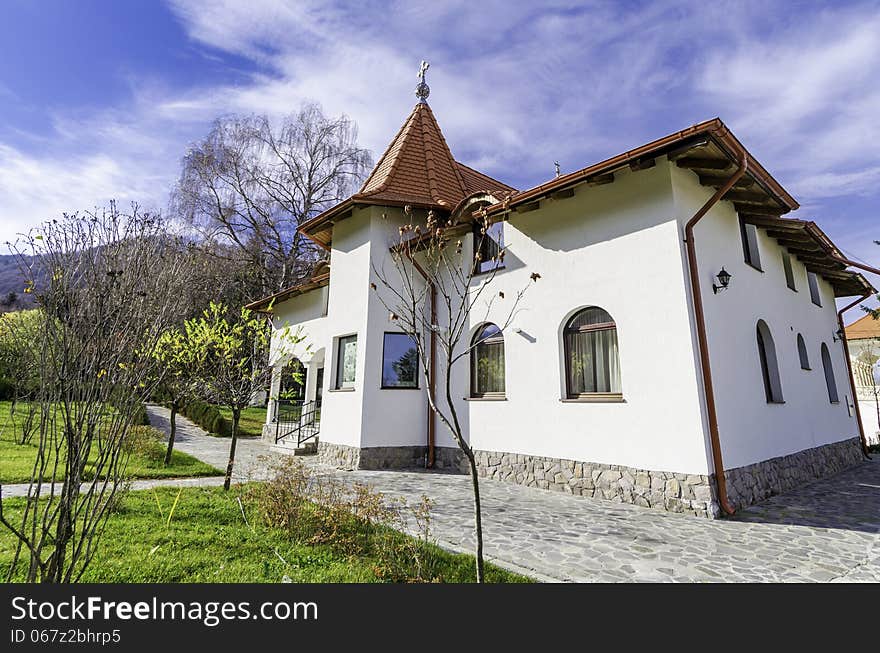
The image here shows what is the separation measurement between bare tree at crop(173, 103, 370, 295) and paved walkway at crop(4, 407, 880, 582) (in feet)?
46.1

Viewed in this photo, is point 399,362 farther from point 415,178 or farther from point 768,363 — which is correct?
point 768,363

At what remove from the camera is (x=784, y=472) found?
755cm

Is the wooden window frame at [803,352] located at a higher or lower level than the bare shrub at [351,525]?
higher

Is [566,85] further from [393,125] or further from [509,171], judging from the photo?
[393,125]

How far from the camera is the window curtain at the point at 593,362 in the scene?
709 centimetres

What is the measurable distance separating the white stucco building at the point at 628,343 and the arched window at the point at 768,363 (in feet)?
0.13

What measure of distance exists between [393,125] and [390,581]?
13677 millimetres

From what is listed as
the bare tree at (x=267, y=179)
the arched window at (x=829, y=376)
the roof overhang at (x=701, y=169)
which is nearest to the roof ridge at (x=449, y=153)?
the roof overhang at (x=701, y=169)

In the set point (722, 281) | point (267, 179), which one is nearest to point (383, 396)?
point (722, 281)

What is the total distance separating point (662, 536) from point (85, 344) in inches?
228

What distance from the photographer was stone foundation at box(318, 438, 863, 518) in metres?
5.98

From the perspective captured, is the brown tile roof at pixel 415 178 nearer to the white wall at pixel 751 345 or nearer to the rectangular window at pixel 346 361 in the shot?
the rectangular window at pixel 346 361

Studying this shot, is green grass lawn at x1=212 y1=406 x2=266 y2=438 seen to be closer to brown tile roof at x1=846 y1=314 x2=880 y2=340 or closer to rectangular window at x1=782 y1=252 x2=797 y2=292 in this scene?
rectangular window at x1=782 y1=252 x2=797 y2=292

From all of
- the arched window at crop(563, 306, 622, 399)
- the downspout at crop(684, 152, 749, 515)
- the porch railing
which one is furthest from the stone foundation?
the porch railing
